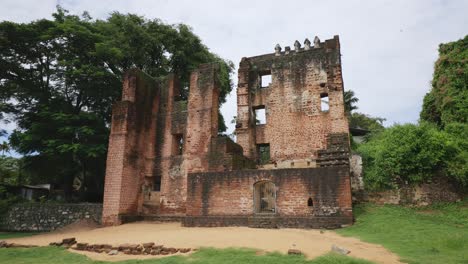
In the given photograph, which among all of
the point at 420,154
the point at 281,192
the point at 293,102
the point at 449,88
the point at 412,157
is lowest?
the point at 281,192

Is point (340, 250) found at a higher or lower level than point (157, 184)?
lower

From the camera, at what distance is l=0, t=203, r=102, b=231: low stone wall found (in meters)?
16.5

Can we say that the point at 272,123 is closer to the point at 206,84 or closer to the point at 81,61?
the point at 206,84

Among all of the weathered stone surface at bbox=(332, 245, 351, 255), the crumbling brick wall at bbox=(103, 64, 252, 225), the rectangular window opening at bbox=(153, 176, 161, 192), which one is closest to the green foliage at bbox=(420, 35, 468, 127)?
the crumbling brick wall at bbox=(103, 64, 252, 225)

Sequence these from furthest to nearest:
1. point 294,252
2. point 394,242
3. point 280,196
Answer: point 280,196 → point 394,242 → point 294,252

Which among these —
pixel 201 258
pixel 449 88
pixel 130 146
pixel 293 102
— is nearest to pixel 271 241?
pixel 201 258

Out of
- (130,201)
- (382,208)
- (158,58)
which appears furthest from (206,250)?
(158,58)

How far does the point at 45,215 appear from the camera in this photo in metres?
17.2

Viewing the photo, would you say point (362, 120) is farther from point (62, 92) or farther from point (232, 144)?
point (62, 92)

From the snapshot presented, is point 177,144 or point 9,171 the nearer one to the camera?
point 177,144

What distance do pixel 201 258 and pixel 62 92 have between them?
649 inches

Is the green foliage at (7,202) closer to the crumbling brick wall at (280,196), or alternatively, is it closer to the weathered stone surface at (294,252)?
the crumbling brick wall at (280,196)

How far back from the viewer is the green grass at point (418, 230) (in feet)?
24.0

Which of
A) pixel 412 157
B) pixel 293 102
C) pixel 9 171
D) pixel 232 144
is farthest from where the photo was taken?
pixel 9 171
